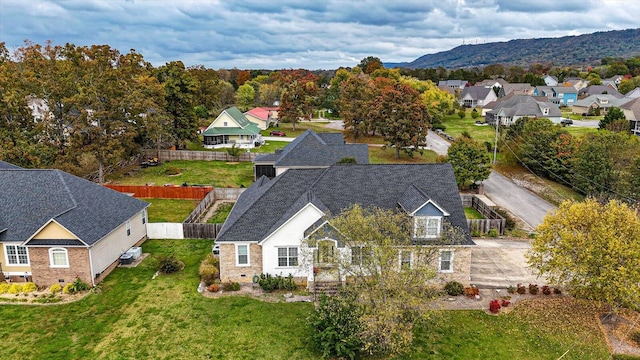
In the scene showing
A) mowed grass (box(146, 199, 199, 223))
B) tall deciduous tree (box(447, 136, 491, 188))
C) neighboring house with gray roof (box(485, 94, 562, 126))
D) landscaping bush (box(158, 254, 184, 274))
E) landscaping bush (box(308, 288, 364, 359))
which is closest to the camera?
landscaping bush (box(308, 288, 364, 359))

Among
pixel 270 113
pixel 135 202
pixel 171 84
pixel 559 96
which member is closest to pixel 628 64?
pixel 559 96

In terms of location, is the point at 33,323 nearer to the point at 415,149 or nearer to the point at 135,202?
the point at 135,202

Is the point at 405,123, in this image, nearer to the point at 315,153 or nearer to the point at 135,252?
the point at 315,153

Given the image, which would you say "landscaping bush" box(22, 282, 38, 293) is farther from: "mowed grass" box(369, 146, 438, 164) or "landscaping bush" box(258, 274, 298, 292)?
"mowed grass" box(369, 146, 438, 164)

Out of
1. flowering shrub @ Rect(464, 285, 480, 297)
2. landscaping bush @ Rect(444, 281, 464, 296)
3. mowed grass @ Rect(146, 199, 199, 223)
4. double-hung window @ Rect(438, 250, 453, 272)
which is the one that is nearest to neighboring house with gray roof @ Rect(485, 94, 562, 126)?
mowed grass @ Rect(146, 199, 199, 223)

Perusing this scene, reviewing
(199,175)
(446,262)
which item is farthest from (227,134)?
(446,262)
